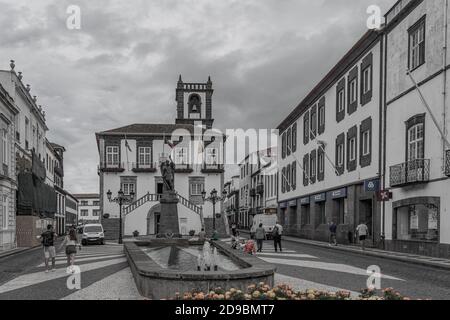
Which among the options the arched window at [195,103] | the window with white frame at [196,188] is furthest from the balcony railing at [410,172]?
the arched window at [195,103]

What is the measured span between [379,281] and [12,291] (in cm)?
932

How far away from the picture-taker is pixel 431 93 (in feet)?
75.6

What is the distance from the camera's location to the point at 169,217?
27688 millimetres

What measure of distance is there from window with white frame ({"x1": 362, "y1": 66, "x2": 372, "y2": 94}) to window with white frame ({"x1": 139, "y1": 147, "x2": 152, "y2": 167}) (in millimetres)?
32005

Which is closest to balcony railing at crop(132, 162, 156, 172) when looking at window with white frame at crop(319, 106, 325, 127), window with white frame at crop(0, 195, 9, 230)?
window with white frame at crop(319, 106, 325, 127)

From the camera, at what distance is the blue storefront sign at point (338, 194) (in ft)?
113

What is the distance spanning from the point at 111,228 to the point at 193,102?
25258 millimetres

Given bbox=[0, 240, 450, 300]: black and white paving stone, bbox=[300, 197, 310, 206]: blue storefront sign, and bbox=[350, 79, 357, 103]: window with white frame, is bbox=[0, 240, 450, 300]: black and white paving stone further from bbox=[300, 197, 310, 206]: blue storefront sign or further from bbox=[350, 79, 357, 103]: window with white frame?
bbox=[300, 197, 310, 206]: blue storefront sign

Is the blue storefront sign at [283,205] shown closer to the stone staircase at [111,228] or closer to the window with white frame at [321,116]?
the window with white frame at [321,116]

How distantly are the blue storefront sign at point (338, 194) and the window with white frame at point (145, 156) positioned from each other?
26.1m

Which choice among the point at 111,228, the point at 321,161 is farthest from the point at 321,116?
the point at 111,228

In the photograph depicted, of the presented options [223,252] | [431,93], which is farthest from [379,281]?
[431,93]

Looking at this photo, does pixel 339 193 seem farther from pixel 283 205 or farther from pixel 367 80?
pixel 283 205

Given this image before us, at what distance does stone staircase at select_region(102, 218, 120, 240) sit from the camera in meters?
47.2
